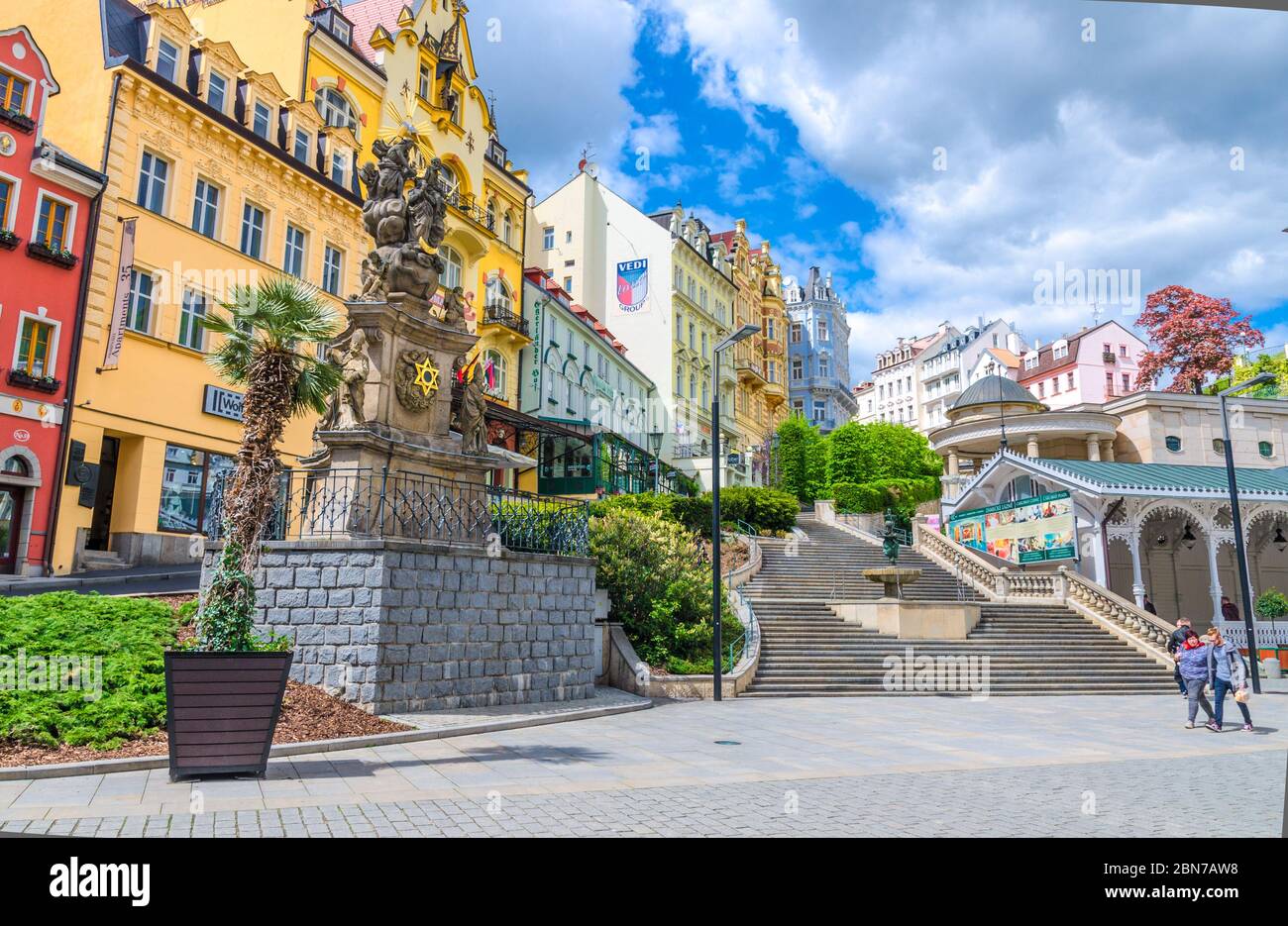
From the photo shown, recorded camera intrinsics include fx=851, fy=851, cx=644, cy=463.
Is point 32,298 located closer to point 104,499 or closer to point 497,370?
point 104,499

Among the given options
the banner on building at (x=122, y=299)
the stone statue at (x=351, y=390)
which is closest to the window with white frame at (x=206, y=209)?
the banner on building at (x=122, y=299)

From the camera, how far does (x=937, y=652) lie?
21.6m

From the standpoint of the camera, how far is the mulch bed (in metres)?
8.12

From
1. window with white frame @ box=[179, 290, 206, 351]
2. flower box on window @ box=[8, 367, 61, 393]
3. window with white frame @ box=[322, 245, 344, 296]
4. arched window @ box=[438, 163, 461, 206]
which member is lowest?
flower box on window @ box=[8, 367, 61, 393]

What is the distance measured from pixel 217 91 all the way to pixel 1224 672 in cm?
2945

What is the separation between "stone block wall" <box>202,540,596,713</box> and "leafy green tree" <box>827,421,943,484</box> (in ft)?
140

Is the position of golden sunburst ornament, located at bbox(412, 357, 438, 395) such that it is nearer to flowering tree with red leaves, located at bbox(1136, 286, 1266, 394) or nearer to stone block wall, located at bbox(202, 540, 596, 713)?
stone block wall, located at bbox(202, 540, 596, 713)

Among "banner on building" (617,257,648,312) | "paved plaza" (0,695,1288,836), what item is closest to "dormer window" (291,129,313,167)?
"paved plaza" (0,695,1288,836)

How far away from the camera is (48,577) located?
1914 cm

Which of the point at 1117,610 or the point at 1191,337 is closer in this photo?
the point at 1117,610

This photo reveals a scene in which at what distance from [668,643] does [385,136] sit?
76.8 ft

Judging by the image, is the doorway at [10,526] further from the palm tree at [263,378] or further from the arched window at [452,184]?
the arched window at [452,184]

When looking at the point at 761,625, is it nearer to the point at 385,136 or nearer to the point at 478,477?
the point at 478,477

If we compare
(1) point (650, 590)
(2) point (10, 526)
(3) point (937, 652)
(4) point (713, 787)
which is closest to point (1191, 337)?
(3) point (937, 652)
